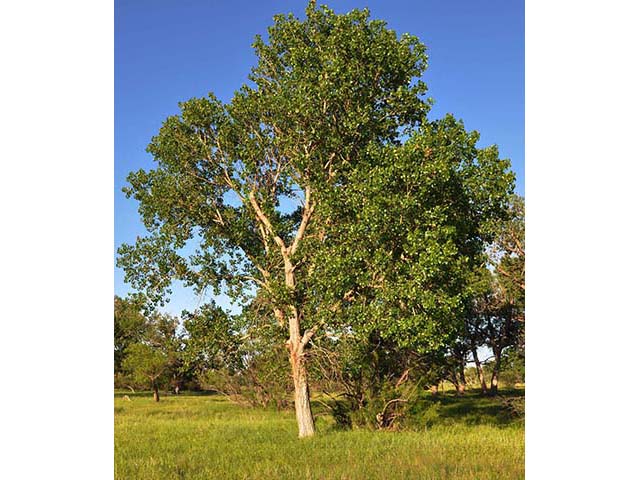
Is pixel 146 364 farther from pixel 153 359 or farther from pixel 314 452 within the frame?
pixel 314 452

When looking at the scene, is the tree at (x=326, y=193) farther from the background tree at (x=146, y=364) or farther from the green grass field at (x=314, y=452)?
the background tree at (x=146, y=364)

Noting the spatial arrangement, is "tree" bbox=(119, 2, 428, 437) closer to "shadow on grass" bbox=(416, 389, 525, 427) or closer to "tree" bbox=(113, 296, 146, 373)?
"shadow on grass" bbox=(416, 389, 525, 427)

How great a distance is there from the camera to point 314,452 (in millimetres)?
9961

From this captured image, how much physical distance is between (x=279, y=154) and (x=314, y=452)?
639 centimetres

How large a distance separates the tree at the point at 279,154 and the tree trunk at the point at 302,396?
21 millimetres

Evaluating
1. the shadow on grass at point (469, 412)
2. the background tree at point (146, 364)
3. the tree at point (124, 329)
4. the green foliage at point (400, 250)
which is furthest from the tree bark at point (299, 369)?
the tree at point (124, 329)

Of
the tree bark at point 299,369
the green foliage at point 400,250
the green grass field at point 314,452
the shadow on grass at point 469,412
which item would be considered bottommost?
the shadow on grass at point 469,412

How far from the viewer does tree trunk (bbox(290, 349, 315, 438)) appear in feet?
39.8

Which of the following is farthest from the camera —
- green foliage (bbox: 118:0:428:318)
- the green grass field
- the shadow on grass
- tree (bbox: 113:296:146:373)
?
tree (bbox: 113:296:146:373)

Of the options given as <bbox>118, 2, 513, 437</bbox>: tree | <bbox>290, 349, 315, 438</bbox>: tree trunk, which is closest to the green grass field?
<bbox>290, 349, 315, 438</bbox>: tree trunk

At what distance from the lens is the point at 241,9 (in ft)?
36.5

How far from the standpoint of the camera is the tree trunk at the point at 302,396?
12.1m

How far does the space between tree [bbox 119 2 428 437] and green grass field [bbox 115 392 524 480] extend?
1.53m
